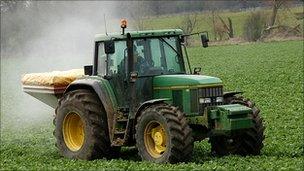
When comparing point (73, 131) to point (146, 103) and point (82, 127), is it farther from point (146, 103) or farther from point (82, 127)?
point (146, 103)

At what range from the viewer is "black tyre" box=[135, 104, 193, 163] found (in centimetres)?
1101

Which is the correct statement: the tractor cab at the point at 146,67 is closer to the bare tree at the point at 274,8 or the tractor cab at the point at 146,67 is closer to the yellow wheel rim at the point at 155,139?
the yellow wheel rim at the point at 155,139

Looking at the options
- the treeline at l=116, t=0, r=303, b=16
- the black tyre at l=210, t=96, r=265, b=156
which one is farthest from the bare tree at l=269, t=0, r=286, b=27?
the black tyre at l=210, t=96, r=265, b=156

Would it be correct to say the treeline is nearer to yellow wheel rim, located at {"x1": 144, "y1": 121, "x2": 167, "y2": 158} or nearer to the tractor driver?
the tractor driver

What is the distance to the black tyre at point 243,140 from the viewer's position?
12078mm

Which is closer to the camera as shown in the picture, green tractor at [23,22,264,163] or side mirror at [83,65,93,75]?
green tractor at [23,22,264,163]

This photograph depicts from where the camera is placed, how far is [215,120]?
1162cm

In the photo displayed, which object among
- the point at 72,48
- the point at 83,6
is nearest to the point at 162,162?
the point at 72,48

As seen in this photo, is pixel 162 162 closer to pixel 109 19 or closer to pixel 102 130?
pixel 102 130

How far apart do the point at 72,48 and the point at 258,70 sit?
889 centimetres

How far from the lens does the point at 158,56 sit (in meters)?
12.6

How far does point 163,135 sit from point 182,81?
1.07 m

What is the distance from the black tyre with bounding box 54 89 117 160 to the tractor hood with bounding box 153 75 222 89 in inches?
49.2

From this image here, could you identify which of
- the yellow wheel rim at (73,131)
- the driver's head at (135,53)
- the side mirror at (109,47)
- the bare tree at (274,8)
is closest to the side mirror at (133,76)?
the driver's head at (135,53)
